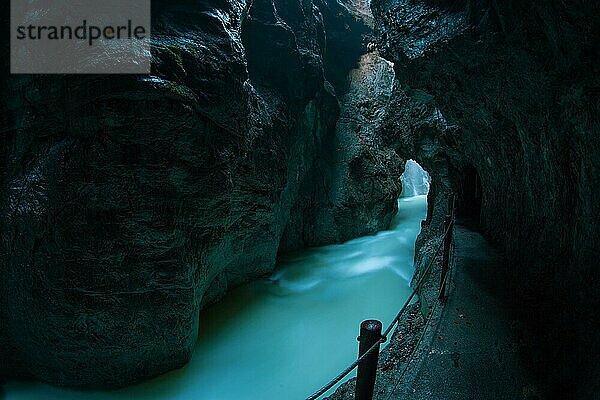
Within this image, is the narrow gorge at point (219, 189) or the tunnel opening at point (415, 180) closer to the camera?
the narrow gorge at point (219, 189)

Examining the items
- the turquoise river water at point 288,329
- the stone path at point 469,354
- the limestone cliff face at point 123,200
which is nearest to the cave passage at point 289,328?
the turquoise river water at point 288,329

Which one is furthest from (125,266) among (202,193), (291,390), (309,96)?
(309,96)

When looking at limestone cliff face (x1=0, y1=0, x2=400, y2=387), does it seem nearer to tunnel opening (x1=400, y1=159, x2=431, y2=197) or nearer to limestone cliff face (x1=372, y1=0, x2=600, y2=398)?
limestone cliff face (x1=372, y1=0, x2=600, y2=398)

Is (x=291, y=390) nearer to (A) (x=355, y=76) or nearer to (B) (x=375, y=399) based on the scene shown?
(B) (x=375, y=399)

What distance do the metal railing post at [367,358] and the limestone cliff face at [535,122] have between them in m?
2.02

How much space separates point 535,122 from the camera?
13.9ft

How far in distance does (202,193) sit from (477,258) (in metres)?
5.99

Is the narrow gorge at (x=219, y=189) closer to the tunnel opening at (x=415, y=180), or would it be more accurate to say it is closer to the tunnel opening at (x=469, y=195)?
the tunnel opening at (x=469, y=195)

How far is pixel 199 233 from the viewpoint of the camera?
7.05m

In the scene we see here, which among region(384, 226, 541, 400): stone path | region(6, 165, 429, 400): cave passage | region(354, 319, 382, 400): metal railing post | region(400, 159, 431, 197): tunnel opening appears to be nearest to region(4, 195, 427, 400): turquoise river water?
region(6, 165, 429, 400): cave passage

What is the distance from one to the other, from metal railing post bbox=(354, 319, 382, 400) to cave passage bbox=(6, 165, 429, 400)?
5.52 metres

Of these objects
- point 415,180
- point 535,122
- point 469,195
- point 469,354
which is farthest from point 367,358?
point 415,180

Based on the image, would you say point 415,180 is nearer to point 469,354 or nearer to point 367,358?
point 469,354

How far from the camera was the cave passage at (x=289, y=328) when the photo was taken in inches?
273
